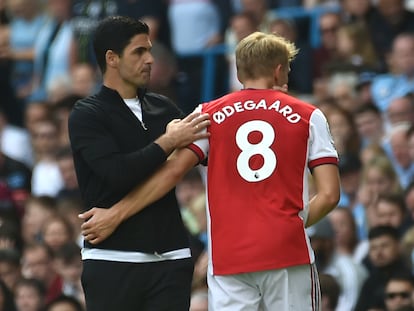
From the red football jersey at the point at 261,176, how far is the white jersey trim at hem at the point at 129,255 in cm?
24

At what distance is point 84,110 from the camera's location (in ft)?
25.9

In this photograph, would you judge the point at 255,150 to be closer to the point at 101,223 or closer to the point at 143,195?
Result: the point at 143,195

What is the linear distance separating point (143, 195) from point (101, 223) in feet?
0.81

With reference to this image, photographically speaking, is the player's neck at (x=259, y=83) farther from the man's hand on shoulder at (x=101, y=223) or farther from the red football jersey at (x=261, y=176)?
the man's hand on shoulder at (x=101, y=223)

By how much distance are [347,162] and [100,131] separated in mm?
5108

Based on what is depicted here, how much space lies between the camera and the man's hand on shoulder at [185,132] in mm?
7738

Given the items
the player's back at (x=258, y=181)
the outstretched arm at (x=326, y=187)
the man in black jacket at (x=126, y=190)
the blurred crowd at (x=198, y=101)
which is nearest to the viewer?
the player's back at (x=258, y=181)

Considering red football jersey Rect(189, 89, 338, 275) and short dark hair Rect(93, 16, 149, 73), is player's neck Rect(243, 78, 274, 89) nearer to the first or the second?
red football jersey Rect(189, 89, 338, 275)

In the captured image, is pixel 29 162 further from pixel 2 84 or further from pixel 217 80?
pixel 217 80

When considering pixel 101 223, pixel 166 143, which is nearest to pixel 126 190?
pixel 101 223

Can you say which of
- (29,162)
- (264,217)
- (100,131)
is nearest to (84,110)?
(100,131)

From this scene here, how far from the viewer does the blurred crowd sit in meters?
11.7

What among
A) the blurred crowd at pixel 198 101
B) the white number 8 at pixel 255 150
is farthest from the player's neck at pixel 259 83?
the blurred crowd at pixel 198 101

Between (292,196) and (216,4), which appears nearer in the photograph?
(292,196)
